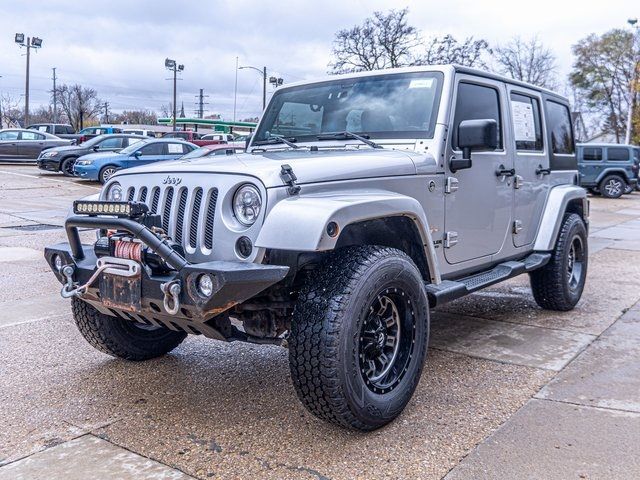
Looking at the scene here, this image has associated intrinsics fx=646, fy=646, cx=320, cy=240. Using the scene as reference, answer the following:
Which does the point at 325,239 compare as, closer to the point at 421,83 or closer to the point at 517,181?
the point at 421,83

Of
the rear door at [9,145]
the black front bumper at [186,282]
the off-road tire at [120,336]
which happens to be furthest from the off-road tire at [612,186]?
the black front bumper at [186,282]

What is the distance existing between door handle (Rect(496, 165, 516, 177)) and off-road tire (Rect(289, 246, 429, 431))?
70.5 inches

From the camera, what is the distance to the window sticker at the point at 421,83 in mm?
4344

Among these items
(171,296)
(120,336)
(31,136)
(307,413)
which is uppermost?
(31,136)

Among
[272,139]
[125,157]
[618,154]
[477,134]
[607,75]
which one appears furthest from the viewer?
[607,75]

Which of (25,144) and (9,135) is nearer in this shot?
(25,144)

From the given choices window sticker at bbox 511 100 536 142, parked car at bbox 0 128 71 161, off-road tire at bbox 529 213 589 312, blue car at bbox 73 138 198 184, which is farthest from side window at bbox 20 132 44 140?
off-road tire at bbox 529 213 589 312

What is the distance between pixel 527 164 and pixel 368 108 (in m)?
1.66

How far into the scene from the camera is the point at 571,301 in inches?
229

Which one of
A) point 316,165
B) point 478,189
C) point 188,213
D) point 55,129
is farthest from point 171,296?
point 55,129

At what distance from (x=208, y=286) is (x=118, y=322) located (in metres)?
1.52

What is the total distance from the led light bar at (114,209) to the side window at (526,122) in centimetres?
331

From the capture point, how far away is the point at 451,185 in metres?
4.18

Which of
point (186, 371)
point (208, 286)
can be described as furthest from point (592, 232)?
point (208, 286)
